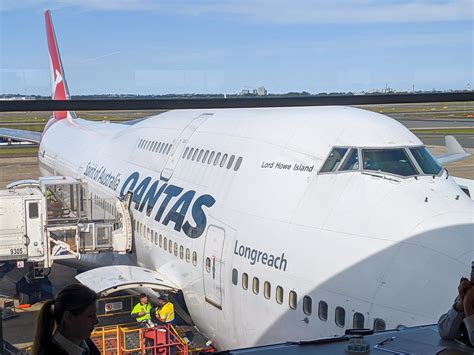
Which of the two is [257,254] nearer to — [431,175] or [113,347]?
[431,175]

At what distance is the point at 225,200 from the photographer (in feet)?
23.8

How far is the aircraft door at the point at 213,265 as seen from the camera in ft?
22.8

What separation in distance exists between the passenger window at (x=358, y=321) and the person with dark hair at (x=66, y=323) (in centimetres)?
293

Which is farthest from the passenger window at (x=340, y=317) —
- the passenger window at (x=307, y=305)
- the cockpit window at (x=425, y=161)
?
the cockpit window at (x=425, y=161)

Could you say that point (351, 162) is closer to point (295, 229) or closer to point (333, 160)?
point (333, 160)

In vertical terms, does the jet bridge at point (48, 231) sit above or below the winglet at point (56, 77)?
below

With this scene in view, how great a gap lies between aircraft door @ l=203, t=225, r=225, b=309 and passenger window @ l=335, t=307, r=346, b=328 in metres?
1.90

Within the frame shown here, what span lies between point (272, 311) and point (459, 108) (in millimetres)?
2393

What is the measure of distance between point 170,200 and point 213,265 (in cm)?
180

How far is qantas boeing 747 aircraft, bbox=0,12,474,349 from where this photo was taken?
499 cm

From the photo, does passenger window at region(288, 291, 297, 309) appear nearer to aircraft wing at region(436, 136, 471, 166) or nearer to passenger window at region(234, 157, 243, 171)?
passenger window at region(234, 157, 243, 171)

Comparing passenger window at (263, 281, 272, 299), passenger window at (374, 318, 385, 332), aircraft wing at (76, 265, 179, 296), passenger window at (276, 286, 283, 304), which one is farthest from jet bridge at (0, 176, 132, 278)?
passenger window at (374, 318, 385, 332)

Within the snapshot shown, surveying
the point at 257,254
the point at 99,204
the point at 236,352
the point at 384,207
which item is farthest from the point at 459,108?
the point at 99,204

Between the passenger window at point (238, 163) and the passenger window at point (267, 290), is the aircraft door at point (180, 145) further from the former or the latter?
the passenger window at point (267, 290)
